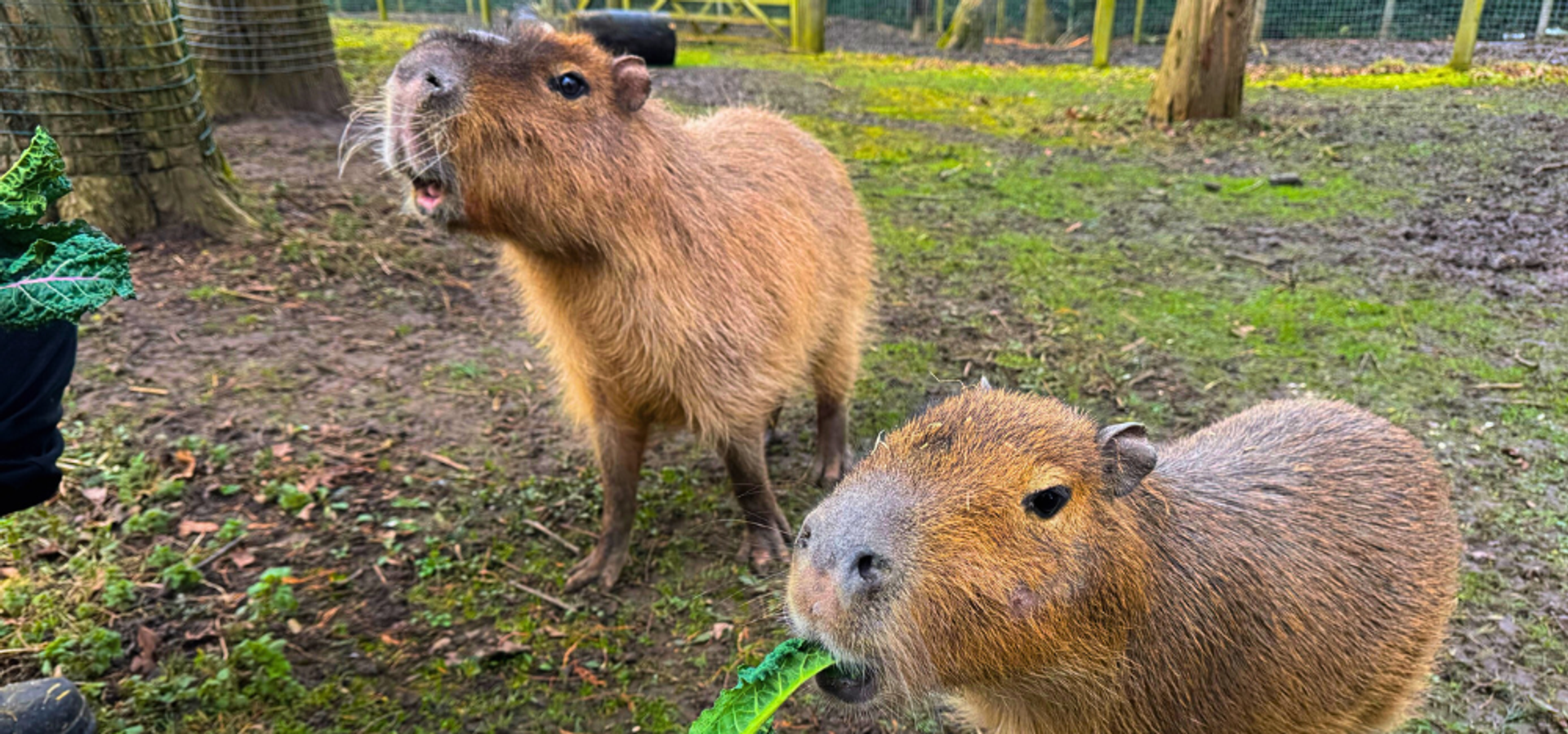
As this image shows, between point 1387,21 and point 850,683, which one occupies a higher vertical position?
point 1387,21

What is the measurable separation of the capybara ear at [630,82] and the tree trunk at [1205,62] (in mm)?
6455

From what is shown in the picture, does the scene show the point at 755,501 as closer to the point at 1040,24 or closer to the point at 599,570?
the point at 599,570

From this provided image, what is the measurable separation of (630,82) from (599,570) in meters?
1.53

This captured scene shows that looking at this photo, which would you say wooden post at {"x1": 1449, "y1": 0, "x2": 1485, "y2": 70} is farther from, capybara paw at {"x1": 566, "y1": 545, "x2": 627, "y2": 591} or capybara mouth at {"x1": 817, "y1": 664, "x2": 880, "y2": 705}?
capybara mouth at {"x1": 817, "y1": 664, "x2": 880, "y2": 705}

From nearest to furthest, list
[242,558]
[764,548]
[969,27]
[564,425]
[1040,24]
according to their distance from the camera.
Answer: [242,558]
[764,548]
[564,425]
[969,27]
[1040,24]

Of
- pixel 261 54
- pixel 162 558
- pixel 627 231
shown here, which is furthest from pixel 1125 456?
pixel 261 54

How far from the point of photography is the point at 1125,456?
162cm

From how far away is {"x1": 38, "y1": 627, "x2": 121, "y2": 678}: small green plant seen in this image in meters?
2.38

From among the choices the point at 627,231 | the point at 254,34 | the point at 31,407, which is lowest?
the point at 31,407

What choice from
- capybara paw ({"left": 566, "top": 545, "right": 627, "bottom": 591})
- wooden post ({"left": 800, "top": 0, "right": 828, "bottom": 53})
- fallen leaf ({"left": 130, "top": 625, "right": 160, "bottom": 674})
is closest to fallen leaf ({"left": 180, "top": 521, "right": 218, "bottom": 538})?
fallen leaf ({"left": 130, "top": 625, "right": 160, "bottom": 674})

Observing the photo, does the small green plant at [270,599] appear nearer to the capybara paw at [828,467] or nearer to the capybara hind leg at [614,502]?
the capybara hind leg at [614,502]

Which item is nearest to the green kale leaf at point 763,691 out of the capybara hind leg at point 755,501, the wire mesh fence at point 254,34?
the capybara hind leg at point 755,501

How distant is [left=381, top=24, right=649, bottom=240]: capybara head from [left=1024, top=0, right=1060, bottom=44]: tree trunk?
1507 centimetres

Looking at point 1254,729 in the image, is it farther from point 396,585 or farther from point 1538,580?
point 396,585
